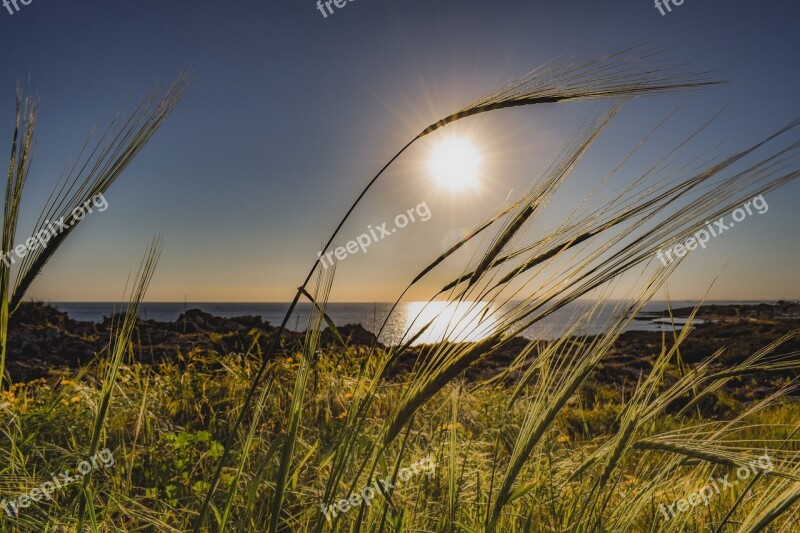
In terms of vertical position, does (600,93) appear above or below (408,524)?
above

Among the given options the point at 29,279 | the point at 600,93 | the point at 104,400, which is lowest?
the point at 104,400

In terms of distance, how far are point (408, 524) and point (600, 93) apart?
1.38 meters

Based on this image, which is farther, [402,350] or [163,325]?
[163,325]

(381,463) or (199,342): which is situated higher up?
(381,463)

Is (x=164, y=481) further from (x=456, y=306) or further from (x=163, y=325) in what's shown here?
(x=163, y=325)

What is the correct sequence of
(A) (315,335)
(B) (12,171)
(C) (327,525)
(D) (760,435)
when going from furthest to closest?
(D) (760,435)
(C) (327,525)
(B) (12,171)
(A) (315,335)

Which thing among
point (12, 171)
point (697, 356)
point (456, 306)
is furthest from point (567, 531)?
point (697, 356)

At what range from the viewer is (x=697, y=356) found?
359 inches

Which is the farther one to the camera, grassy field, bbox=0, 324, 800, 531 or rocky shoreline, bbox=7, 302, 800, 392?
rocky shoreline, bbox=7, 302, 800, 392

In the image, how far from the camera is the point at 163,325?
9609 millimetres

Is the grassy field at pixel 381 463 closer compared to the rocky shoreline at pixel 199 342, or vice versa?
the grassy field at pixel 381 463

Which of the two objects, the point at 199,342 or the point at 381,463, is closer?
the point at 381,463

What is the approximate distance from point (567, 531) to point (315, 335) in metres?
0.98

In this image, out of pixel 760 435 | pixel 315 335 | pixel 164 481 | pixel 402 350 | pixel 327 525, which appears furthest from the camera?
pixel 760 435
